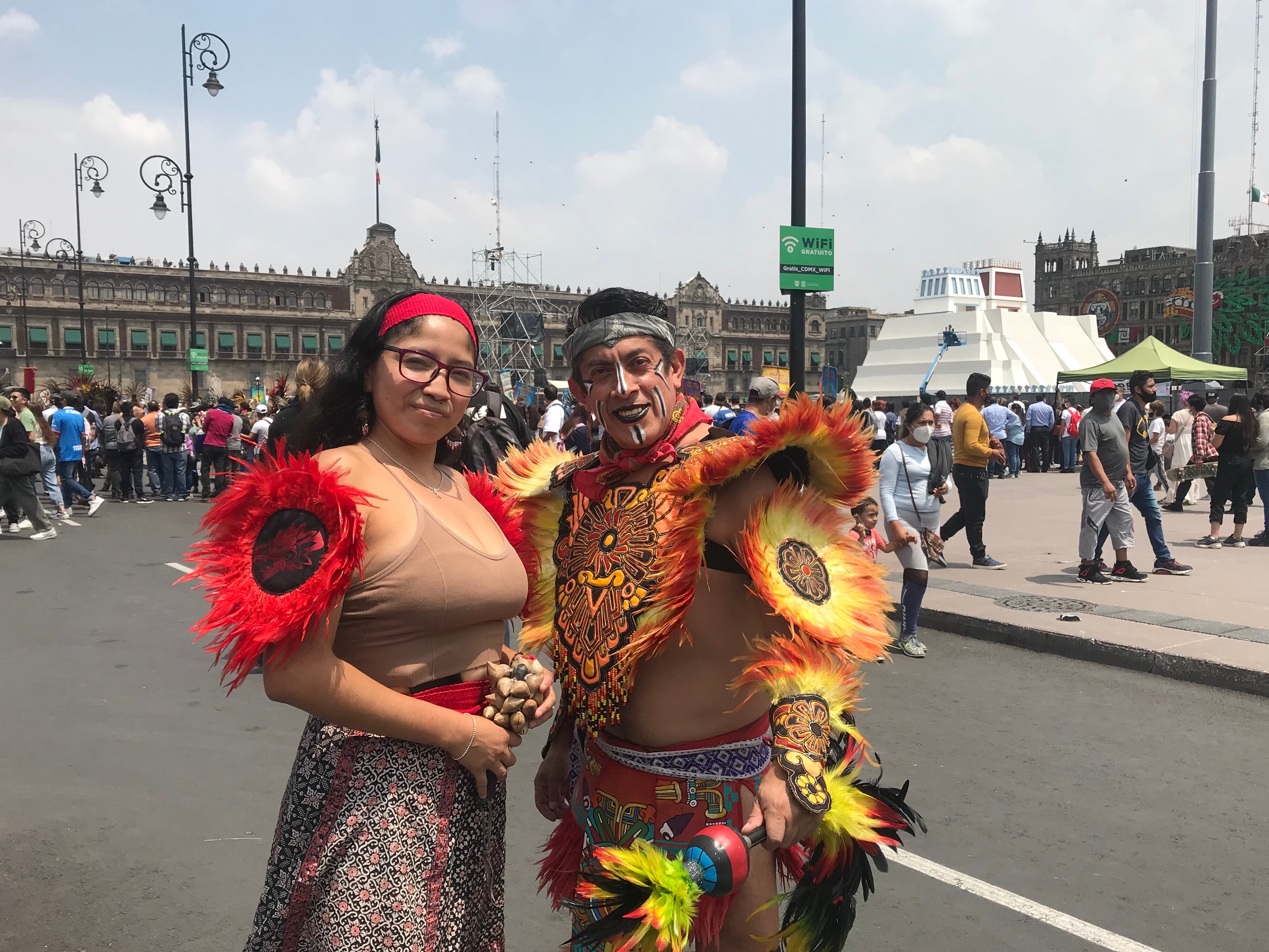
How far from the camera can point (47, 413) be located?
16812 mm

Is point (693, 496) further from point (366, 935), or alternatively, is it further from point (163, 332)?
point (163, 332)

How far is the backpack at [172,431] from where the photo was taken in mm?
17812

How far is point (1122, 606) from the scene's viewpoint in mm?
8312

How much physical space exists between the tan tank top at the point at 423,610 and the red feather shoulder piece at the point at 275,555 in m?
0.08

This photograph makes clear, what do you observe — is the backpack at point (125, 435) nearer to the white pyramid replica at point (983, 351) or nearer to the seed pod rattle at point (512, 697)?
the seed pod rattle at point (512, 697)

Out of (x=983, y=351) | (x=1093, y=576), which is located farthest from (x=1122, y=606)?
(x=983, y=351)

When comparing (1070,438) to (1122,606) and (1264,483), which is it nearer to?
(1264,483)

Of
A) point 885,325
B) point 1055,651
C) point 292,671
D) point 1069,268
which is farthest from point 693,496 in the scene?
point 1069,268

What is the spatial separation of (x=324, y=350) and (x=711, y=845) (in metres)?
101

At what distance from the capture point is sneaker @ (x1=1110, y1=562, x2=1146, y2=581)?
953 cm

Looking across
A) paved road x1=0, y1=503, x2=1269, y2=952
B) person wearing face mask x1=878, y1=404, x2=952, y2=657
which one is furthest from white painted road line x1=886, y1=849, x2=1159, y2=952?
person wearing face mask x1=878, y1=404, x2=952, y2=657

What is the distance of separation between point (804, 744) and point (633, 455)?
0.79m

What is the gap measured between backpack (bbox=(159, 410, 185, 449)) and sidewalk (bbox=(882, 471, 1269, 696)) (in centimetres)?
1299

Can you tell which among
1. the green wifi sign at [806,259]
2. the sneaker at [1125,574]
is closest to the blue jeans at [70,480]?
the green wifi sign at [806,259]
